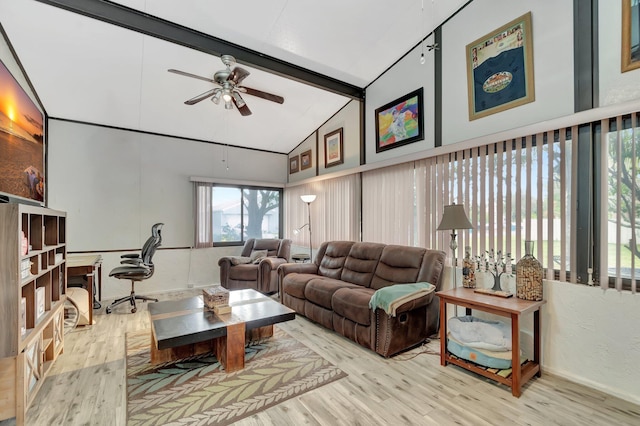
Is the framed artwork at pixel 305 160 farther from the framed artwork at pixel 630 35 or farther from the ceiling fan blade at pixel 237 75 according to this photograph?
the framed artwork at pixel 630 35

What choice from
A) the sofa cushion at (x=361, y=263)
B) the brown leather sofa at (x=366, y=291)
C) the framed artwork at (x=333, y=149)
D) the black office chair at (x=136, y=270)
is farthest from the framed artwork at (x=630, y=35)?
the black office chair at (x=136, y=270)

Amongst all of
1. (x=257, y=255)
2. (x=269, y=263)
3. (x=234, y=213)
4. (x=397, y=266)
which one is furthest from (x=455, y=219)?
(x=234, y=213)

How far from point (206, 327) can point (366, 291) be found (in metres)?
1.59

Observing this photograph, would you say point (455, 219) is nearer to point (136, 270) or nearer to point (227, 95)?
point (227, 95)

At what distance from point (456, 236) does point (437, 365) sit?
126 centimetres

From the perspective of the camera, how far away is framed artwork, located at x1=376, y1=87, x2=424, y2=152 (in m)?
3.50

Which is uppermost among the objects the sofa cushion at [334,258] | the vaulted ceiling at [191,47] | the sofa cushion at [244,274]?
the vaulted ceiling at [191,47]

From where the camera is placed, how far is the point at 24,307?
193cm

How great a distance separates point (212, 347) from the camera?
2.69 meters

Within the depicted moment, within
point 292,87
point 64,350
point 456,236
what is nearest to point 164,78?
point 292,87

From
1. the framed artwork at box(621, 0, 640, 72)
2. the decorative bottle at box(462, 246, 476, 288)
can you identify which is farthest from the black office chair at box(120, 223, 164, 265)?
the framed artwork at box(621, 0, 640, 72)

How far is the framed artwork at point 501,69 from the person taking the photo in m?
2.52

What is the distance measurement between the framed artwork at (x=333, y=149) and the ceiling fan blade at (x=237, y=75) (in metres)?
2.19

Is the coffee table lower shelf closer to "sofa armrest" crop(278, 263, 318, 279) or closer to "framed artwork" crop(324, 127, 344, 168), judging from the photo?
"sofa armrest" crop(278, 263, 318, 279)
